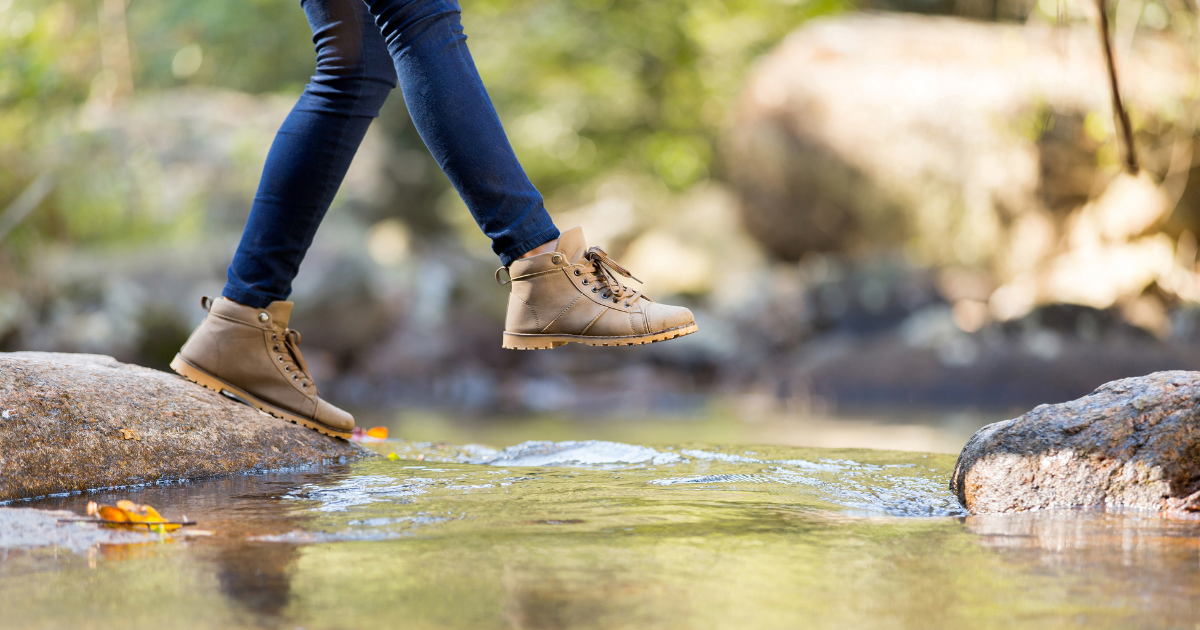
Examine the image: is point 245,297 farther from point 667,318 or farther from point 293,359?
point 667,318

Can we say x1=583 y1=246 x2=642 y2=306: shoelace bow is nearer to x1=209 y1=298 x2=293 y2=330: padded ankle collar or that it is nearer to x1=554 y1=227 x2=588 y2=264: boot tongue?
x1=554 y1=227 x2=588 y2=264: boot tongue

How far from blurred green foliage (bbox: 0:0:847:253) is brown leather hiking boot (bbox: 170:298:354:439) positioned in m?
6.62

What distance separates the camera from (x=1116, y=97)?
2.40 meters

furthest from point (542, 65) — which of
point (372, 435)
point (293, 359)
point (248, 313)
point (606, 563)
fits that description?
point (606, 563)

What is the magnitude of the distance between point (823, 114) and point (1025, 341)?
410 cm

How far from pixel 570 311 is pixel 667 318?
21 cm

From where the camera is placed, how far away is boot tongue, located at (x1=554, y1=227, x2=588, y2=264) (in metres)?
2.09

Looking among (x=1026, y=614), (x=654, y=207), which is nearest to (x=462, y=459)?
(x=1026, y=614)

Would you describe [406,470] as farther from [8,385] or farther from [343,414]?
[8,385]

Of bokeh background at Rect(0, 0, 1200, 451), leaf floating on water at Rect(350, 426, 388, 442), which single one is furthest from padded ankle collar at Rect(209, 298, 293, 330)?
bokeh background at Rect(0, 0, 1200, 451)

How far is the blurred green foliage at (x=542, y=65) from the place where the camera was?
36.9 feet

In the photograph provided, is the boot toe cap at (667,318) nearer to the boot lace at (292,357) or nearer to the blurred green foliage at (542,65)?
the boot lace at (292,357)

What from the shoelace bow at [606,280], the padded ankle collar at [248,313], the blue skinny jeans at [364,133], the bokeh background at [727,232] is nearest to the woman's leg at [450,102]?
the blue skinny jeans at [364,133]

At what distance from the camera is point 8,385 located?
1979 mm
